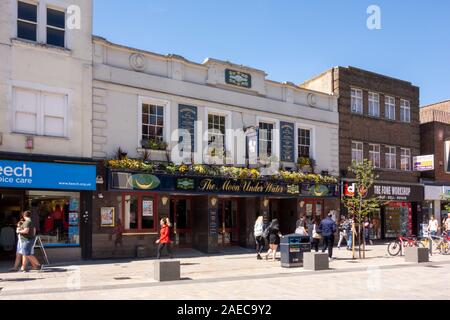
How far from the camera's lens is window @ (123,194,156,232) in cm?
1922

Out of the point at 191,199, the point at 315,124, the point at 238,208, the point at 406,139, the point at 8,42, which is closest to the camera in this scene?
the point at 8,42

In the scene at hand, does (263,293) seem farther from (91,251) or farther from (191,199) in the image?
(191,199)

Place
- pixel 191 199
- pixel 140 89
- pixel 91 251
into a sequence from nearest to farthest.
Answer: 1. pixel 91 251
2. pixel 140 89
3. pixel 191 199

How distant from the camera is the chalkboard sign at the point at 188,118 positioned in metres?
21.0

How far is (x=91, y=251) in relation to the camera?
59.3ft

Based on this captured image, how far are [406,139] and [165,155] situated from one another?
17.0 meters

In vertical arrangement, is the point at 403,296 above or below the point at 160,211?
below

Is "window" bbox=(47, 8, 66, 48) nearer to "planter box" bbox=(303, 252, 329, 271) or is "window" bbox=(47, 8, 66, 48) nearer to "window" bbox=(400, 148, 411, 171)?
"planter box" bbox=(303, 252, 329, 271)

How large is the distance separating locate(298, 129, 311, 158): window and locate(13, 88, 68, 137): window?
12207mm

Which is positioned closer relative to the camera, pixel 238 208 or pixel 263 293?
pixel 263 293

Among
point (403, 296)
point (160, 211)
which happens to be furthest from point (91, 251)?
point (403, 296)

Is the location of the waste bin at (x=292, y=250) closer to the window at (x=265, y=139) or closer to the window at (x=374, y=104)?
the window at (x=265, y=139)

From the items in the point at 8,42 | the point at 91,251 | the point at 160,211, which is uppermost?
the point at 8,42

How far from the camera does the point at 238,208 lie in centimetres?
2364
